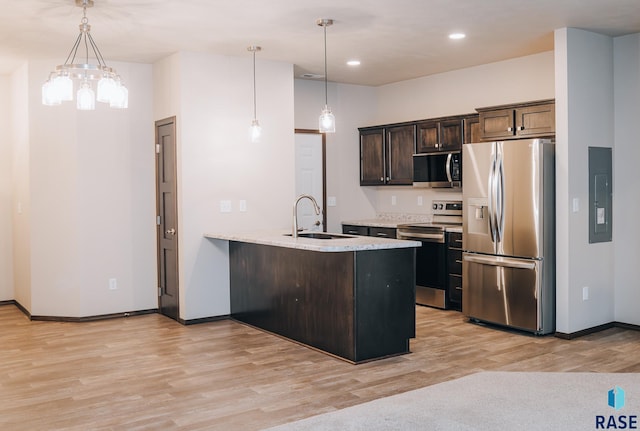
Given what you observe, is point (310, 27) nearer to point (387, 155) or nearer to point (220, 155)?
point (220, 155)

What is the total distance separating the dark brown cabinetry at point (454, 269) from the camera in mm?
6797

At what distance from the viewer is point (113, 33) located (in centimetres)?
545

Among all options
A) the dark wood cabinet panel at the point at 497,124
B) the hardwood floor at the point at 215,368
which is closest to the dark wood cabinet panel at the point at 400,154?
the dark wood cabinet panel at the point at 497,124

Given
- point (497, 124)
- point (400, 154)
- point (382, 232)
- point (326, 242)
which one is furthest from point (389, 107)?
point (326, 242)

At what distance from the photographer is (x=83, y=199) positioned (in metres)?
6.61

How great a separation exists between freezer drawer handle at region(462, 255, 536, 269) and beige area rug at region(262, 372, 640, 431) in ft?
6.67

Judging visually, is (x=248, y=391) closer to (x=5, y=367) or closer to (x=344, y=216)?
(x=5, y=367)

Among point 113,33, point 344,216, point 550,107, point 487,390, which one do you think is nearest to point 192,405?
point 487,390

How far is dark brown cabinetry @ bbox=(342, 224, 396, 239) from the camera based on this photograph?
24.8 feet

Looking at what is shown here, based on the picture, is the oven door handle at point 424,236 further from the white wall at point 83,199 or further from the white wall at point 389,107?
the white wall at point 83,199

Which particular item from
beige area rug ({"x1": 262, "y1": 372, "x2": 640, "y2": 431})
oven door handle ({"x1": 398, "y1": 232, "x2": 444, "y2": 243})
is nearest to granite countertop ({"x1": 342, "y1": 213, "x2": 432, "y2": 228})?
oven door handle ({"x1": 398, "y1": 232, "x2": 444, "y2": 243})

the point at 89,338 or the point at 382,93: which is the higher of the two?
the point at 382,93

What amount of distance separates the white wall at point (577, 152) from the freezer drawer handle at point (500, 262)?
281 mm

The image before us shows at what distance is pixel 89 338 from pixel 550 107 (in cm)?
474
